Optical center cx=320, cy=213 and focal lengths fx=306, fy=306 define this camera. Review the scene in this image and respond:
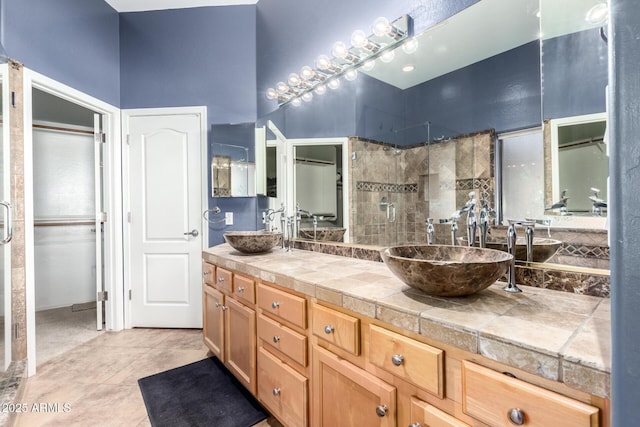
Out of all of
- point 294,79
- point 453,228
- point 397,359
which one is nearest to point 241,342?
point 397,359

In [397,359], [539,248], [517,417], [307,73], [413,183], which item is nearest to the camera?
[517,417]

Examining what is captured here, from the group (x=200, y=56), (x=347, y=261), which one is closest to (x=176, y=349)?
(x=347, y=261)

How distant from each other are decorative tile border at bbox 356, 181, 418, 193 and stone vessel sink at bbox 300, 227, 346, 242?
316mm

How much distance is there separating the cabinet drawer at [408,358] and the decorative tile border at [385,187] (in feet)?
2.78

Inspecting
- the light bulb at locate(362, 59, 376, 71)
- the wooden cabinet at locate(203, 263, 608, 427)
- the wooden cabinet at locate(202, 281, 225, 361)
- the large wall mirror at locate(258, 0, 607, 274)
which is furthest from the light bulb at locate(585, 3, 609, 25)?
the wooden cabinet at locate(202, 281, 225, 361)

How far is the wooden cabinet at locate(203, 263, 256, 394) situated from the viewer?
65.7 inches

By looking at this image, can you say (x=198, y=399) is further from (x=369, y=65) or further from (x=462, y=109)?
(x=369, y=65)

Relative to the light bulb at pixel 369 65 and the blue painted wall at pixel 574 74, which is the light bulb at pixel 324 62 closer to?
the light bulb at pixel 369 65

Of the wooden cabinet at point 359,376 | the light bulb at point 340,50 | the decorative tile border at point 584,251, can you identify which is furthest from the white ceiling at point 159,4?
the decorative tile border at point 584,251

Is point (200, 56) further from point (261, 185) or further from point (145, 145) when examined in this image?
point (261, 185)

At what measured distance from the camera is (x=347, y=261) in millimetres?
1776

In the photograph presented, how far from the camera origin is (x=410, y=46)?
5.45 ft

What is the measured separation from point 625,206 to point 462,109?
1.08 meters

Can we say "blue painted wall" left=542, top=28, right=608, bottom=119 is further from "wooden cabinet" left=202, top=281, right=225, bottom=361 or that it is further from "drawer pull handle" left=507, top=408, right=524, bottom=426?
"wooden cabinet" left=202, top=281, right=225, bottom=361
